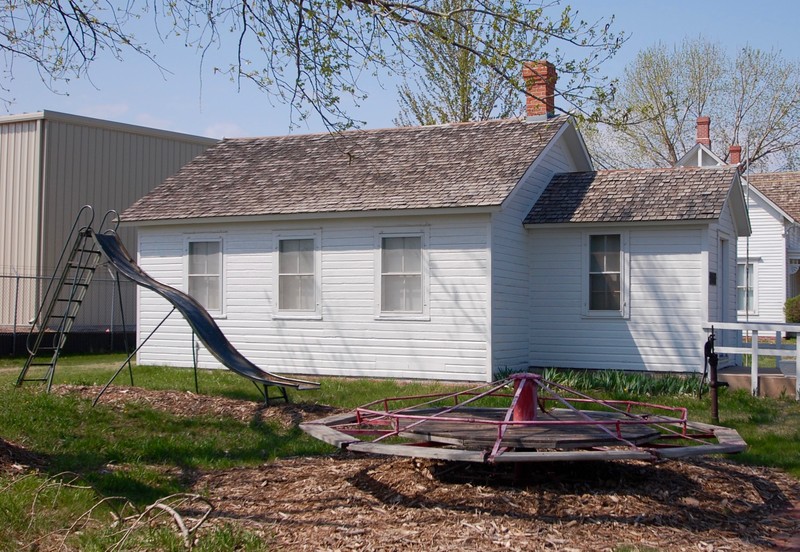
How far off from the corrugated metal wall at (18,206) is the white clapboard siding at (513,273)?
13074mm

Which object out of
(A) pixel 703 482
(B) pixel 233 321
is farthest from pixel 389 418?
(B) pixel 233 321

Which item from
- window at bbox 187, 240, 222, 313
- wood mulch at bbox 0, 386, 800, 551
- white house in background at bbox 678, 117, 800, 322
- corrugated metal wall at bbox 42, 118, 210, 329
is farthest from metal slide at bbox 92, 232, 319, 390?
white house in background at bbox 678, 117, 800, 322

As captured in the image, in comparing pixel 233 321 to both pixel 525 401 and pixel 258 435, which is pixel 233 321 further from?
pixel 525 401

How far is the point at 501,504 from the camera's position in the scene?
7402 millimetres

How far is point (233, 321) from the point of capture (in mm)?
18422

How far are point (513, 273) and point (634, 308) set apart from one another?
86.2 inches

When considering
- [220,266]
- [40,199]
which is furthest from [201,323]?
[40,199]

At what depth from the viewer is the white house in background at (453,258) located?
1612 centimetres

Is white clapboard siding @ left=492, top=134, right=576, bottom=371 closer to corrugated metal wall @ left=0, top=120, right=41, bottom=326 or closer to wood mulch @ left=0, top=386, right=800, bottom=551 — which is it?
wood mulch @ left=0, top=386, right=800, bottom=551

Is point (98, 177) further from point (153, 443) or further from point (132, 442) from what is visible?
point (153, 443)

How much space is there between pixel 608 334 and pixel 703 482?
8448mm

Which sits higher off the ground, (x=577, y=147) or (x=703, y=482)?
(x=577, y=147)

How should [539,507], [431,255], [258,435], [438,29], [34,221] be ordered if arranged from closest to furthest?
1. [539,507]
2. [438,29]
3. [258,435]
4. [431,255]
5. [34,221]

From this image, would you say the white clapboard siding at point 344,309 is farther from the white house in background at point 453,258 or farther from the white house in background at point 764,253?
the white house in background at point 764,253
